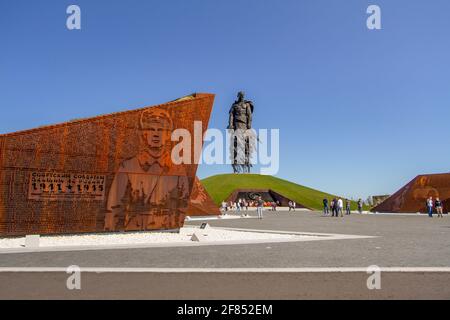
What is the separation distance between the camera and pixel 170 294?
6.14 meters

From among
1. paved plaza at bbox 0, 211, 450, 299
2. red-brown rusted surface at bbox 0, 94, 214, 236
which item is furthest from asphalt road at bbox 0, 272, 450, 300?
red-brown rusted surface at bbox 0, 94, 214, 236

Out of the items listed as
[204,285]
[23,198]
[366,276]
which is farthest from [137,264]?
[23,198]

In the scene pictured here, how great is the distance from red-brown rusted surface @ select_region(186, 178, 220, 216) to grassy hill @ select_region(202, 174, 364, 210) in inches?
1095

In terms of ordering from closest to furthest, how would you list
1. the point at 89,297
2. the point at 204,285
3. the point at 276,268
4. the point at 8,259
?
1. the point at 89,297
2. the point at 204,285
3. the point at 276,268
4. the point at 8,259

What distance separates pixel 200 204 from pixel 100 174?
2075cm

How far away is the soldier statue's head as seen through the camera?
56.4ft

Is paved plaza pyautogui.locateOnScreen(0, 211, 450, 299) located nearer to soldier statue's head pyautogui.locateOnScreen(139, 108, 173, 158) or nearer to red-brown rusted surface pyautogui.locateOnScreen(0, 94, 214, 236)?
red-brown rusted surface pyautogui.locateOnScreen(0, 94, 214, 236)

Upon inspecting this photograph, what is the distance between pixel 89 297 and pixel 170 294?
1222 mm

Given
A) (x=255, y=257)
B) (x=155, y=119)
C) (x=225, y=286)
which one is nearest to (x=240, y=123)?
(x=155, y=119)

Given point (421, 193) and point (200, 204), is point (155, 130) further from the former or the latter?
point (421, 193)

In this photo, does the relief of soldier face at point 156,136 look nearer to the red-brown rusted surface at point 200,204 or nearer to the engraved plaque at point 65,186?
the engraved plaque at point 65,186

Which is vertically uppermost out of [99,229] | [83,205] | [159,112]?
[159,112]

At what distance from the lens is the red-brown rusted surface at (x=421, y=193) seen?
4403cm
